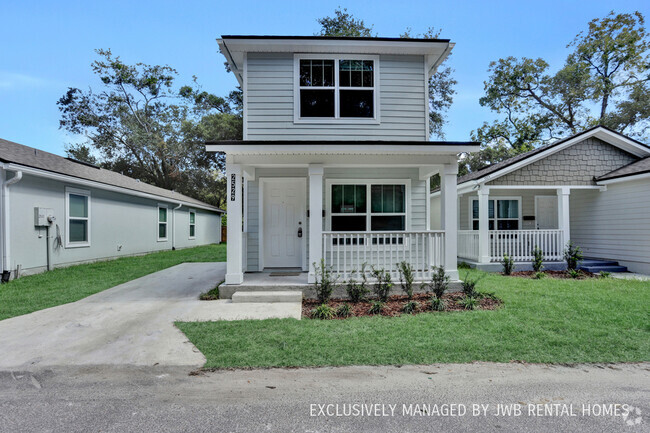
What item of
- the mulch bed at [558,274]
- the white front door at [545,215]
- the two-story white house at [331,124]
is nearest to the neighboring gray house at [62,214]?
the two-story white house at [331,124]

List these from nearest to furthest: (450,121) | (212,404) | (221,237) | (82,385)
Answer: (212,404)
(82,385)
(450,121)
(221,237)

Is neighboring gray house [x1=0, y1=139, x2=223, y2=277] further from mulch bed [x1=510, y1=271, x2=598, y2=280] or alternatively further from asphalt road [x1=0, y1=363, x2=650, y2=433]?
mulch bed [x1=510, y1=271, x2=598, y2=280]

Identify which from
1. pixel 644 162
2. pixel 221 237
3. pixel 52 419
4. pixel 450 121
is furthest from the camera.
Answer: pixel 221 237

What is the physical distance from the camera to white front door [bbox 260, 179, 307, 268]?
8.05 m

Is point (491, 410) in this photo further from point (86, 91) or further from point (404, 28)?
point (86, 91)

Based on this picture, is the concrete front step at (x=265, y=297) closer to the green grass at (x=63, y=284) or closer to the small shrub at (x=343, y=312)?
the small shrub at (x=343, y=312)

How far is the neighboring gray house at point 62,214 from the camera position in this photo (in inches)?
313

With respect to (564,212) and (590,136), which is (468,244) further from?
(590,136)

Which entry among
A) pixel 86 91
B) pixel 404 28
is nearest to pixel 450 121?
pixel 404 28

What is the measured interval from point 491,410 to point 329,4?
71.7 feet

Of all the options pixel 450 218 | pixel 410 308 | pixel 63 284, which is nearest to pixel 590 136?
pixel 450 218

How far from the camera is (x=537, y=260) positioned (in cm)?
961

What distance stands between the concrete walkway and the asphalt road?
28 centimetres

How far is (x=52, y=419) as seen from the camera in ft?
8.29
